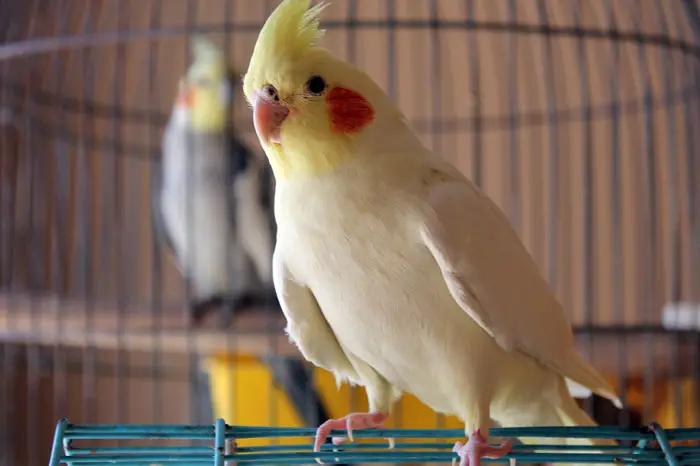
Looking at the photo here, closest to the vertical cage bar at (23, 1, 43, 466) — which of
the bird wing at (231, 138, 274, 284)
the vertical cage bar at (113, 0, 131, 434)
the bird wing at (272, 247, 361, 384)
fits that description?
the vertical cage bar at (113, 0, 131, 434)

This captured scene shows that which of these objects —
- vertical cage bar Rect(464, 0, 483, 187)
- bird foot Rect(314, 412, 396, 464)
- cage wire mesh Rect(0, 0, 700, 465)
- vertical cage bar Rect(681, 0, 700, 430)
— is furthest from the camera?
cage wire mesh Rect(0, 0, 700, 465)

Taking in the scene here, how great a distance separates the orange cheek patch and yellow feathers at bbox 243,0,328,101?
0.13 ft

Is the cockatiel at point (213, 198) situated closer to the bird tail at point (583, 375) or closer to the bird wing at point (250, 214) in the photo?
the bird wing at point (250, 214)

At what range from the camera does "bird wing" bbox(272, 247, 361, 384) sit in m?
0.59

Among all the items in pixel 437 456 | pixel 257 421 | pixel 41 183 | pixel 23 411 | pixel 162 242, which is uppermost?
pixel 41 183

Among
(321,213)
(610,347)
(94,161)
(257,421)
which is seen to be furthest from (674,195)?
(94,161)

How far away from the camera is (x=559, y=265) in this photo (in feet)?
6.07

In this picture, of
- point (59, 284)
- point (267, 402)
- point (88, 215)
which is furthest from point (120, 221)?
point (267, 402)

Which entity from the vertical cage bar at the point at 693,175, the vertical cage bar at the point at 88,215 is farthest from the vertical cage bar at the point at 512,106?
the vertical cage bar at the point at 88,215

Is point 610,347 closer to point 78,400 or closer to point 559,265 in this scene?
point 559,265

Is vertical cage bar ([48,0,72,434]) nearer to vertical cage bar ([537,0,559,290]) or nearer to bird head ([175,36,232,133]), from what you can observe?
bird head ([175,36,232,133])

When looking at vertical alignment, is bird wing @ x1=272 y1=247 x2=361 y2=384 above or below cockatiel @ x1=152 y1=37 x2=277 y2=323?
below

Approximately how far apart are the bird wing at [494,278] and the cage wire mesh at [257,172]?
25.6 inches

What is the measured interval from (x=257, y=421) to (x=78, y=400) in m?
0.77
